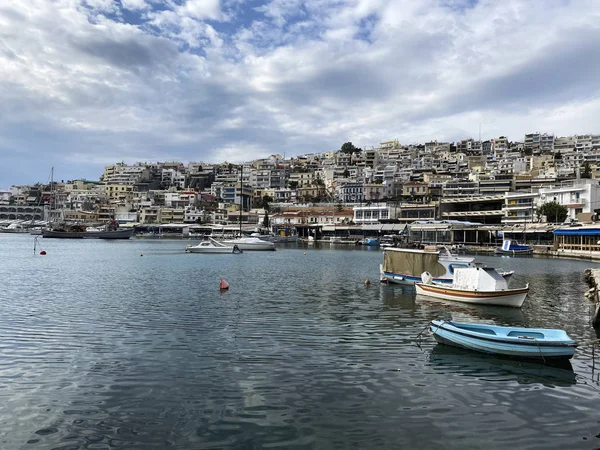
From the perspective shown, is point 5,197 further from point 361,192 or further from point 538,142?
point 538,142

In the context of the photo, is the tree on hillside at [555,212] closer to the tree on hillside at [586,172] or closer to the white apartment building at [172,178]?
the tree on hillside at [586,172]

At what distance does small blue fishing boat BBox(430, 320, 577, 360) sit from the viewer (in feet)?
40.0

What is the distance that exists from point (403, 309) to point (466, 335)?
25.5ft

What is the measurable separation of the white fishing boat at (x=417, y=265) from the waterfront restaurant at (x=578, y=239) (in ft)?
128

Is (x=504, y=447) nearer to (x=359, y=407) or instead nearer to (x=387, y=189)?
(x=359, y=407)

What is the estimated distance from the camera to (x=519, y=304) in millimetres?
21312

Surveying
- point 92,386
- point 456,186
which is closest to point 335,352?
point 92,386

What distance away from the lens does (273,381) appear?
10789 mm

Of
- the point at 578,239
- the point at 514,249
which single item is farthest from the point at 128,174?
the point at 578,239

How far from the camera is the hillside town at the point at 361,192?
314 ft

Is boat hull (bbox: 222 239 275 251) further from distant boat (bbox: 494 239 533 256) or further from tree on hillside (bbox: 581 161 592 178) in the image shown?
tree on hillside (bbox: 581 161 592 178)

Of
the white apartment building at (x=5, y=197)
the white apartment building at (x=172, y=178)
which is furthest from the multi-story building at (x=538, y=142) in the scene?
the white apartment building at (x=5, y=197)

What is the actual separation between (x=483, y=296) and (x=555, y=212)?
65.6 metres

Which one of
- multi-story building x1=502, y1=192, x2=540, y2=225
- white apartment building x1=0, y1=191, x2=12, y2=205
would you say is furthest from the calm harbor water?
white apartment building x1=0, y1=191, x2=12, y2=205
